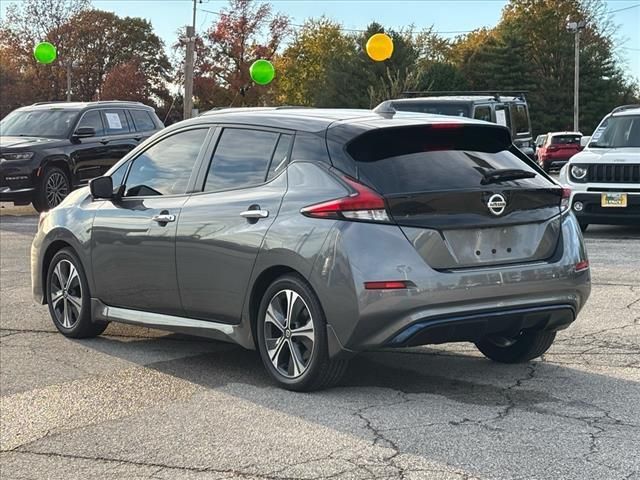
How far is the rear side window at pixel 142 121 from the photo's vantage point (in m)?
18.6

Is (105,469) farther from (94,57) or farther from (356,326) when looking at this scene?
(94,57)

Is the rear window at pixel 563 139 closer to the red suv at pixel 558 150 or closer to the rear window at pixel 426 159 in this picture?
the red suv at pixel 558 150

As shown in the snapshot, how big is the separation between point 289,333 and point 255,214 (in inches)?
28.3

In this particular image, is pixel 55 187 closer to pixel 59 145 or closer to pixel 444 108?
pixel 59 145

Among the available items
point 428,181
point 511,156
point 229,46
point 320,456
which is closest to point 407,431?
point 320,456

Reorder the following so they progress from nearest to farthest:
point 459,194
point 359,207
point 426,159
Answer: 1. point 359,207
2. point 459,194
3. point 426,159

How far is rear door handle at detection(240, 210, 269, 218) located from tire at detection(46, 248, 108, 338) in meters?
1.93

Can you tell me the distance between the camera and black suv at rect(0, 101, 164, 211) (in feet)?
54.1

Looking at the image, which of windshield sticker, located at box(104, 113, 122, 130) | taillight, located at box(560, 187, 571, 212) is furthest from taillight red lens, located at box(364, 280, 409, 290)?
windshield sticker, located at box(104, 113, 122, 130)

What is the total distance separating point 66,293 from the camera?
23.9 ft

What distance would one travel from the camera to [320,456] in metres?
4.33

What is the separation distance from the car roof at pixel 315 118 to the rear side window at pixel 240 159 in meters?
0.08

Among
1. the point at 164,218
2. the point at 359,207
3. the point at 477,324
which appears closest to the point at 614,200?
the point at 164,218

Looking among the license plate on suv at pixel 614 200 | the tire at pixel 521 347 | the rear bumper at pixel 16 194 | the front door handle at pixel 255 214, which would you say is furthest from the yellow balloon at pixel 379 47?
the front door handle at pixel 255 214
